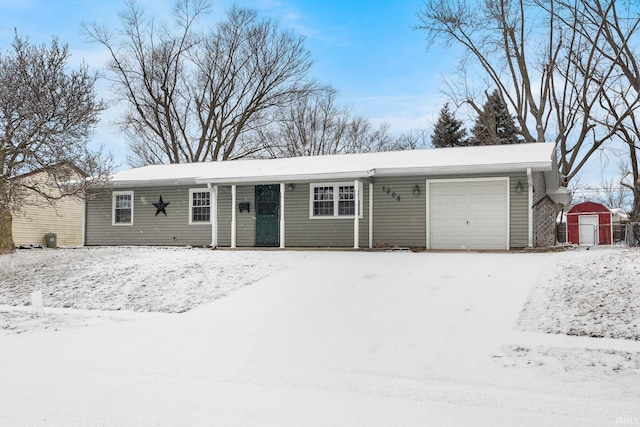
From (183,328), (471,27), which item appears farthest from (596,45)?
(183,328)

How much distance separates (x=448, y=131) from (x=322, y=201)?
18.7 metres

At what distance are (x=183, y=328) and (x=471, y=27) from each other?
78.0 ft

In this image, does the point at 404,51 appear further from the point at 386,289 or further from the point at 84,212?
the point at 386,289

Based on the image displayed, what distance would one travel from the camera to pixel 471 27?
26703 millimetres

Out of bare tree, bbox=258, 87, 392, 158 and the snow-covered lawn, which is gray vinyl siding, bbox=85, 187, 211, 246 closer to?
the snow-covered lawn

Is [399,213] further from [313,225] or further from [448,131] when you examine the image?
[448,131]

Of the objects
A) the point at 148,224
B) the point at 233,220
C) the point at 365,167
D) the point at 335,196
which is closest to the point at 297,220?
the point at 335,196

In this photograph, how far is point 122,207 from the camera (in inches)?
738

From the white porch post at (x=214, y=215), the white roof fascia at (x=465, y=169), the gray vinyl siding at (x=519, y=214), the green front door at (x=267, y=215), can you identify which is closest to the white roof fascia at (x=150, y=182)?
the white porch post at (x=214, y=215)

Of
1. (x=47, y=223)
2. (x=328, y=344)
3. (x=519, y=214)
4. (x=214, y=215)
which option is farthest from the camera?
(x=47, y=223)

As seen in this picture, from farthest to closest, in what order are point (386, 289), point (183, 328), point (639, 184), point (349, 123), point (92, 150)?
1. point (349, 123)
2. point (639, 184)
3. point (92, 150)
4. point (386, 289)
5. point (183, 328)

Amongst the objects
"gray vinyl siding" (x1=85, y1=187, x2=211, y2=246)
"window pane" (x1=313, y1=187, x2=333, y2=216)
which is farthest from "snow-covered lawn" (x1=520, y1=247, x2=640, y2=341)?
"gray vinyl siding" (x1=85, y1=187, x2=211, y2=246)

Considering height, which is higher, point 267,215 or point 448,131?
point 448,131

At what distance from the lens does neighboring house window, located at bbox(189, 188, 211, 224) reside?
17.5 metres
